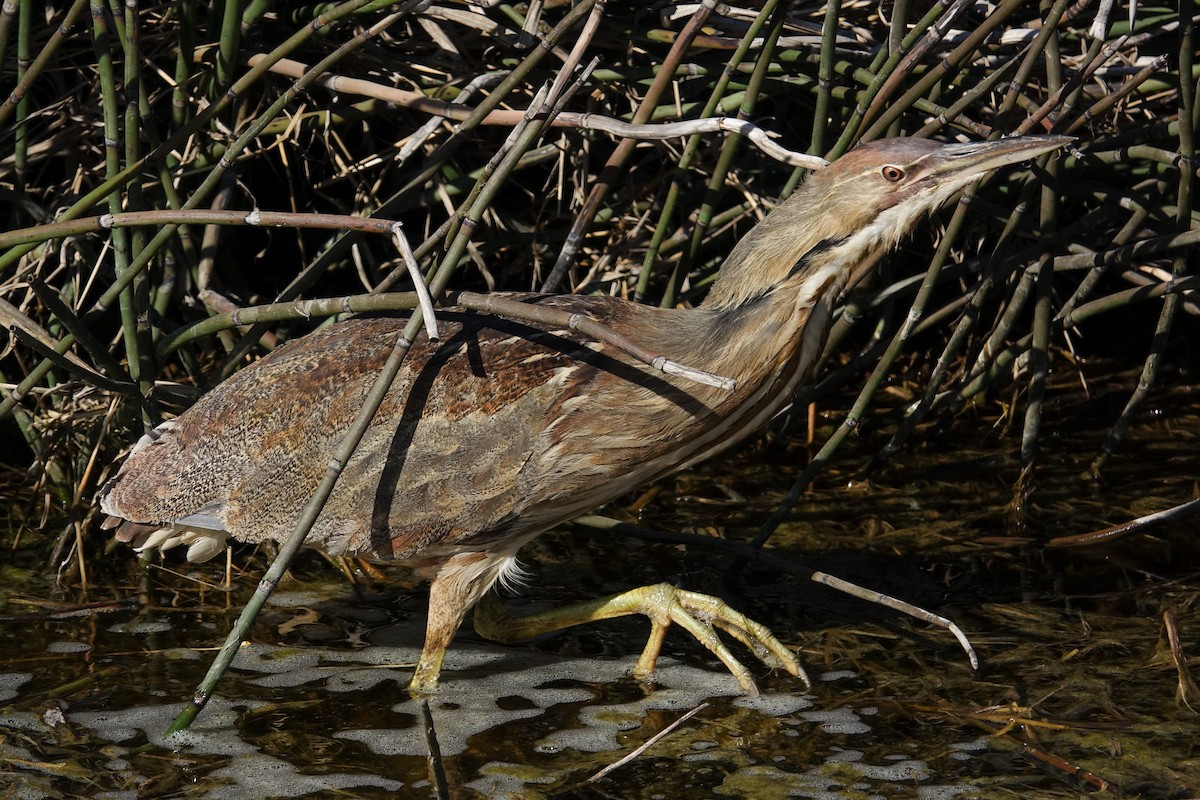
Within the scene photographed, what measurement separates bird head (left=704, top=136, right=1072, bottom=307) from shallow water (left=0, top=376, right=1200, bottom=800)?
32.8 inches

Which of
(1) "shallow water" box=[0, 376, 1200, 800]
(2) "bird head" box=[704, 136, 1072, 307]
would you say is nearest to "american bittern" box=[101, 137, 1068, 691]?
(2) "bird head" box=[704, 136, 1072, 307]

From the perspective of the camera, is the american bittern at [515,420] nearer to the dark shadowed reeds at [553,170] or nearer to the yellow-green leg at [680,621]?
the yellow-green leg at [680,621]

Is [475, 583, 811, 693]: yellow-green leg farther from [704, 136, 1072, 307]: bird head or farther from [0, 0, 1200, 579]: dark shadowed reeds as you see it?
[704, 136, 1072, 307]: bird head

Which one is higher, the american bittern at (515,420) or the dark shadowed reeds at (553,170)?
the dark shadowed reeds at (553,170)

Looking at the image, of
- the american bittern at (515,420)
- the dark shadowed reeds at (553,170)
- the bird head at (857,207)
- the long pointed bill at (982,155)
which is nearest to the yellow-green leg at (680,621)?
the american bittern at (515,420)

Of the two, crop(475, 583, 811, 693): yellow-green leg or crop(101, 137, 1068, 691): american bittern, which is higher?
crop(101, 137, 1068, 691): american bittern

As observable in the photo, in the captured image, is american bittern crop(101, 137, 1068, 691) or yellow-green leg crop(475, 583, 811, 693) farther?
yellow-green leg crop(475, 583, 811, 693)

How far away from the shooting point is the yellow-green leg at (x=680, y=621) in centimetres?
280

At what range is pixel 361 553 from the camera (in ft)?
9.37

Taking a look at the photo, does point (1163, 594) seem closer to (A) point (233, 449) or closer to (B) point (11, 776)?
(A) point (233, 449)

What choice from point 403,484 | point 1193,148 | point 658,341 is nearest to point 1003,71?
point 1193,148

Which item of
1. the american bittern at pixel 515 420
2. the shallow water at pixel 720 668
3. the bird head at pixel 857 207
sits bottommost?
the shallow water at pixel 720 668

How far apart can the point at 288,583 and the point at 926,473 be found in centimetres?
172

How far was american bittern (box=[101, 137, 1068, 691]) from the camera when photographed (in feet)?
8.63
